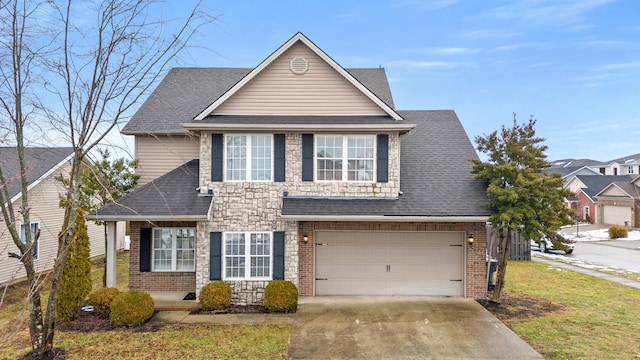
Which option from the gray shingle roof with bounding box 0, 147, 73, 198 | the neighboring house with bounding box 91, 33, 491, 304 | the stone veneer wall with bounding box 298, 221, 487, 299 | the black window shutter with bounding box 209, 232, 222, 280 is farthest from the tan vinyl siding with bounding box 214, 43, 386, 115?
the gray shingle roof with bounding box 0, 147, 73, 198

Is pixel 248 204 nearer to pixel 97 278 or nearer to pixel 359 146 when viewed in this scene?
pixel 359 146

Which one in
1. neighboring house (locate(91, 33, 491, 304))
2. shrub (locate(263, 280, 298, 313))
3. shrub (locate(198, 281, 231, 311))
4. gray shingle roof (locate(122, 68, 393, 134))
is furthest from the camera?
gray shingle roof (locate(122, 68, 393, 134))

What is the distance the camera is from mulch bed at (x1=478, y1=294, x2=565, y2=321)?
34.3 ft

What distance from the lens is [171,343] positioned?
8367mm

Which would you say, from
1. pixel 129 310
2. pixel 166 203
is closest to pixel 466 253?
pixel 166 203

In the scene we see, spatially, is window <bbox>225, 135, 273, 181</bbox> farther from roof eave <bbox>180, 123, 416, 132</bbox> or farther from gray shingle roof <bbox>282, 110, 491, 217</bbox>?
gray shingle roof <bbox>282, 110, 491, 217</bbox>

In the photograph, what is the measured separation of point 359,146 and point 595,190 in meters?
50.9

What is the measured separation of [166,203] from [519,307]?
11.2 metres

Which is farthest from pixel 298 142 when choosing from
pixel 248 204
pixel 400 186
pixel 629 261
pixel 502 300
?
pixel 629 261

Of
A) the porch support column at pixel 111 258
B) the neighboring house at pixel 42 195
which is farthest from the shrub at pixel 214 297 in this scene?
the neighboring house at pixel 42 195

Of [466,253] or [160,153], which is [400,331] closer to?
[466,253]

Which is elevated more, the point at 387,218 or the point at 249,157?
the point at 249,157

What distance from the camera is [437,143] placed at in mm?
14625

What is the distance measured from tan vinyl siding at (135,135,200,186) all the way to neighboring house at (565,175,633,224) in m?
47.7
